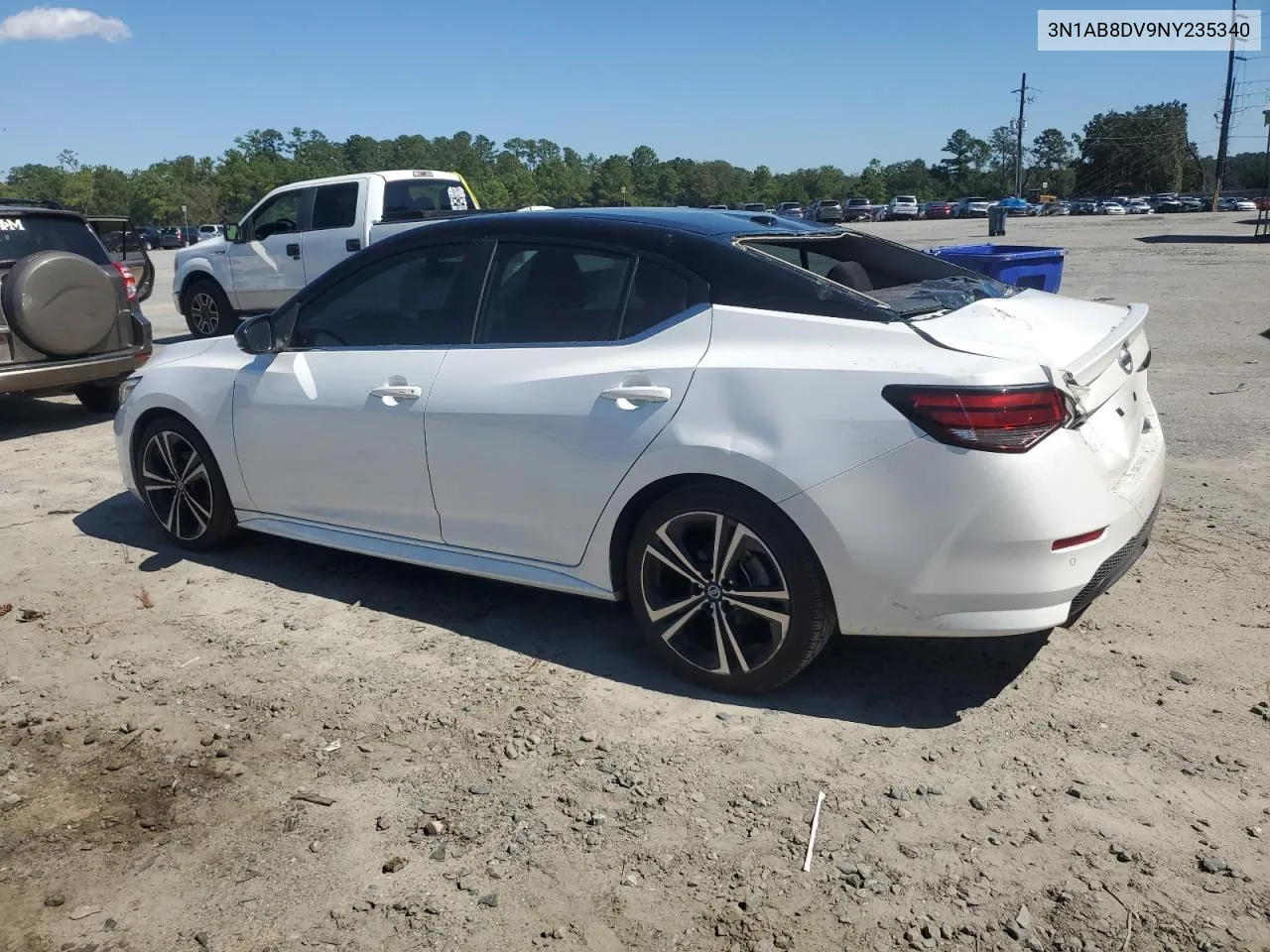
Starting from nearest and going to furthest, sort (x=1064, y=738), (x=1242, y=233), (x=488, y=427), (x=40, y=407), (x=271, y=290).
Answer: (x=1064, y=738) → (x=488, y=427) → (x=40, y=407) → (x=271, y=290) → (x=1242, y=233)

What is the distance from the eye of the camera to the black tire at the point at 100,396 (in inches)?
360

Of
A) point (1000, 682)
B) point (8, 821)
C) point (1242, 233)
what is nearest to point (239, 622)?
point (8, 821)

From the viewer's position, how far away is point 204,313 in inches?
567

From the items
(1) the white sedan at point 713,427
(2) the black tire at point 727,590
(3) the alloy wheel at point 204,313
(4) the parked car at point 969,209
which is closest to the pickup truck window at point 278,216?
(3) the alloy wheel at point 204,313

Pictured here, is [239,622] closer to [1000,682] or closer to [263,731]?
[263,731]

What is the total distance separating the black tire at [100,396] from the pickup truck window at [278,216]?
453cm

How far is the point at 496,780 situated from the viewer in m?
3.22

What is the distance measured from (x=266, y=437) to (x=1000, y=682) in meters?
3.25

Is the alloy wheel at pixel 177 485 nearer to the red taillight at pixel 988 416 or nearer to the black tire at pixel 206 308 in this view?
the red taillight at pixel 988 416

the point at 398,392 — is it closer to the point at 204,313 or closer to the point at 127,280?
the point at 127,280

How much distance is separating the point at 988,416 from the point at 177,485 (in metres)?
3.98

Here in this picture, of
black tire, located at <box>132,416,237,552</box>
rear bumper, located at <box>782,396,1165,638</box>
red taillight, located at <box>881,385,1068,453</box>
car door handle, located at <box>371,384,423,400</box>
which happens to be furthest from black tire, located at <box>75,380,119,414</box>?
red taillight, located at <box>881,385,1068,453</box>

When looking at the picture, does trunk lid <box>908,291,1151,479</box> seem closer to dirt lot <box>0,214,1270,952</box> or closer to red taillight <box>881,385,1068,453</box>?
red taillight <box>881,385,1068,453</box>

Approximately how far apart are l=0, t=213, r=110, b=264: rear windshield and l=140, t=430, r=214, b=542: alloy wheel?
12.8ft
